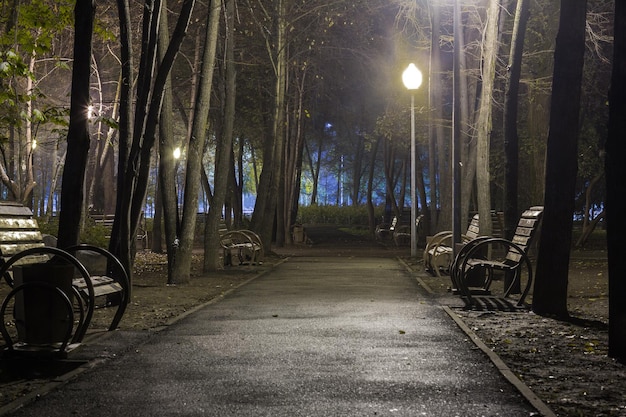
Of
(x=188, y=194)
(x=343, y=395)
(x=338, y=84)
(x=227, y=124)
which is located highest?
(x=338, y=84)

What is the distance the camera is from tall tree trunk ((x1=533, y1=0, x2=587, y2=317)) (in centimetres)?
1187

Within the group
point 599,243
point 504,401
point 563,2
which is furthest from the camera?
point 599,243

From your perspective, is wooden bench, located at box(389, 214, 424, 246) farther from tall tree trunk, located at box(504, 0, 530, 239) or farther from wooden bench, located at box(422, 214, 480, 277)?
tall tree trunk, located at box(504, 0, 530, 239)

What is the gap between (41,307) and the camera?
27.9ft

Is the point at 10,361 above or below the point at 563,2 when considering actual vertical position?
below

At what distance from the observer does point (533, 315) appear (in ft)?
40.1

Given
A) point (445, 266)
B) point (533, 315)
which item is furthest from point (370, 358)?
point (445, 266)

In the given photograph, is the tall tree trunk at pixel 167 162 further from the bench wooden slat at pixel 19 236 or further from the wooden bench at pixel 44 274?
the bench wooden slat at pixel 19 236

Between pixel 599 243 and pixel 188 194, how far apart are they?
79.9ft

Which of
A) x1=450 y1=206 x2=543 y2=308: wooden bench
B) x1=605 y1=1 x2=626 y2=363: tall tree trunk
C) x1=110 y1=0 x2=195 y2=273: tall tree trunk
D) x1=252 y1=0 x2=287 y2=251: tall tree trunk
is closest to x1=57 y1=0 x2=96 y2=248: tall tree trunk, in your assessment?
x1=110 y1=0 x2=195 y2=273: tall tree trunk

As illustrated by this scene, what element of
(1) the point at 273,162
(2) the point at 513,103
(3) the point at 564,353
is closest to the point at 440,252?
(2) the point at 513,103

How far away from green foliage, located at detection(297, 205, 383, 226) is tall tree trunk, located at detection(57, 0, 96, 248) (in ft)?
149

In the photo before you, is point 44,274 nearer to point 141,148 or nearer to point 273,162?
point 141,148

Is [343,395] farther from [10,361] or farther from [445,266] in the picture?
[445,266]
